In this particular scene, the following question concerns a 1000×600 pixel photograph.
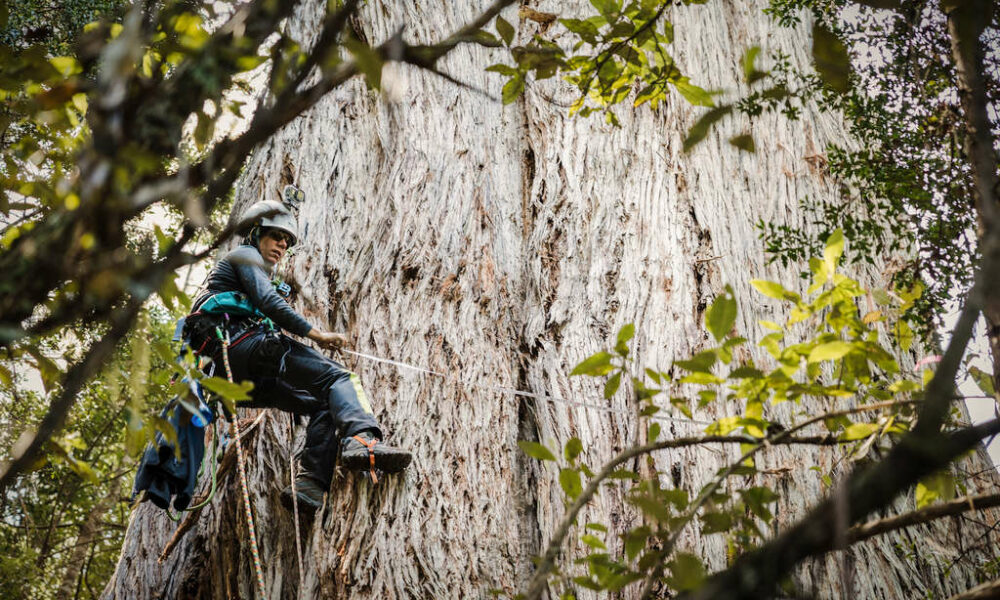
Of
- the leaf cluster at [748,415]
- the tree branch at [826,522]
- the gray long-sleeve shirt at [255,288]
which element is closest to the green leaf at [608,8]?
the leaf cluster at [748,415]

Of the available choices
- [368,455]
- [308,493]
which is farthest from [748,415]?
[308,493]

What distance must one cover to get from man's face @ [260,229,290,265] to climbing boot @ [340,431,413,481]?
116 cm

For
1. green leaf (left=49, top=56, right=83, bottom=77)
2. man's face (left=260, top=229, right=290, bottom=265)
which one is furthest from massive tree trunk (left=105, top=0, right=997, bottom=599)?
green leaf (left=49, top=56, right=83, bottom=77)

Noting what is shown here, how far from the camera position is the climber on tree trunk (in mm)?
3307

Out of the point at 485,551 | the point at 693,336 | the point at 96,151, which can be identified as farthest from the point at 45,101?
the point at 693,336

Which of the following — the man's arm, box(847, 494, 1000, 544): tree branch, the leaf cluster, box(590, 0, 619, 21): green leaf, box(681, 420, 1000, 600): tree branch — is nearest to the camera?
box(681, 420, 1000, 600): tree branch

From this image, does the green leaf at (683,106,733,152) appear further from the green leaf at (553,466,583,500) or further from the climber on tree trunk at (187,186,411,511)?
the climber on tree trunk at (187,186,411,511)

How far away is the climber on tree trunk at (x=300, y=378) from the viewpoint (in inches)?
130

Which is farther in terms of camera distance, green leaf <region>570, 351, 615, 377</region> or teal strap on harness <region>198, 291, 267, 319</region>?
teal strap on harness <region>198, 291, 267, 319</region>

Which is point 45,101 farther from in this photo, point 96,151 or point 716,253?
point 716,253

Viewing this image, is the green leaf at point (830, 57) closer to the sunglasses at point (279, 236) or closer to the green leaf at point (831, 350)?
the green leaf at point (831, 350)

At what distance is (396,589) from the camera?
317 centimetres

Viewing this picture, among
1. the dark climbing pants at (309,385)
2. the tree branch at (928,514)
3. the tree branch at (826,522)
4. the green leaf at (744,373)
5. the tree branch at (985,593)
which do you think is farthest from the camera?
the dark climbing pants at (309,385)

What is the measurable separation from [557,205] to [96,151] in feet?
13.6
